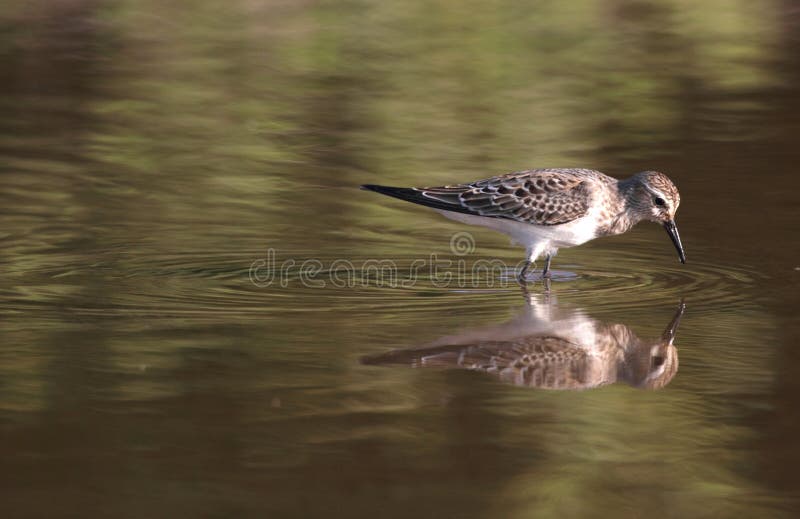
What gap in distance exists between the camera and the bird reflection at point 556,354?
8.52m

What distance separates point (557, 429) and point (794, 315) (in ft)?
11.0

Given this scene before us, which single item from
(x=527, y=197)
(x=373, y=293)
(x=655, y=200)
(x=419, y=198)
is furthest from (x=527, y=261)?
(x=373, y=293)

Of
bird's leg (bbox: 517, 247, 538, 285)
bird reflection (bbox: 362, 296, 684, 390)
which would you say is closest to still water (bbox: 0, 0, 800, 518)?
bird reflection (bbox: 362, 296, 684, 390)

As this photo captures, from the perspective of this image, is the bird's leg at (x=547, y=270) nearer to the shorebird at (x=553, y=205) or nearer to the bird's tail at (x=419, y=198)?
the shorebird at (x=553, y=205)

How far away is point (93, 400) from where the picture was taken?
25.8 ft

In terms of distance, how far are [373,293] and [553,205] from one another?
5.97 feet

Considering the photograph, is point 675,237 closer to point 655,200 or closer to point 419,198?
point 655,200

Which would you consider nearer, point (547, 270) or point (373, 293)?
point (373, 293)

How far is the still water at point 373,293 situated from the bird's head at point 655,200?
14.3 inches

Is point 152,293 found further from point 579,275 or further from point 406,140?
point 406,140

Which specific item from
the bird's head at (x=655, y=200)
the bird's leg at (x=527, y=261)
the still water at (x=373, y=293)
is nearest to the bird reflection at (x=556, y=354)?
the still water at (x=373, y=293)

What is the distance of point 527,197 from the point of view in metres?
12.0

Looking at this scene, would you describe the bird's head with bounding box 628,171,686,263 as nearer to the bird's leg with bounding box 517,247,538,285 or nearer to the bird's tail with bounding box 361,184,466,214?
the bird's leg with bounding box 517,247,538,285

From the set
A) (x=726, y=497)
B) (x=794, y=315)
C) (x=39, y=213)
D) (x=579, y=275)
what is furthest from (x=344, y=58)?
(x=726, y=497)
